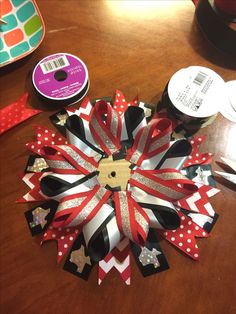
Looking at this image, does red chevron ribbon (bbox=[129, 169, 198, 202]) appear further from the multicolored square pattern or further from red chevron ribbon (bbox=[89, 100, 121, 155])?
the multicolored square pattern

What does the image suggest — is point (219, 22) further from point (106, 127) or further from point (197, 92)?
point (106, 127)

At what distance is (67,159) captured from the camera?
0.51 metres

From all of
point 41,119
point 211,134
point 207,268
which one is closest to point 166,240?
point 207,268

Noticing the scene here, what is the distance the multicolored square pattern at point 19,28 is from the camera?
656 millimetres

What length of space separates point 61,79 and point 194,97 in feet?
0.84

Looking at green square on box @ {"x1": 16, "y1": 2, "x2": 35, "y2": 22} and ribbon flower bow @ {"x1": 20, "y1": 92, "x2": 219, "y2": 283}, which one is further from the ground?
green square on box @ {"x1": 16, "y1": 2, "x2": 35, "y2": 22}

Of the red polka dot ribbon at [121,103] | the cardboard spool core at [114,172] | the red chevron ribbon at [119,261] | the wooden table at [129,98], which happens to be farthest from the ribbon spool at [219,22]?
the red chevron ribbon at [119,261]

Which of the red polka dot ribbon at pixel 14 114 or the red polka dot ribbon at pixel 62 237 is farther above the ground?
the red polka dot ribbon at pixel 14 114

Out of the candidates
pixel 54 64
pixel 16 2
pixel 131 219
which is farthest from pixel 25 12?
pixel 131 219

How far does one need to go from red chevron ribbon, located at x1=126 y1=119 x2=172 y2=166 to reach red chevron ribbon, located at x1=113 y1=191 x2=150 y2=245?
0.24 feet

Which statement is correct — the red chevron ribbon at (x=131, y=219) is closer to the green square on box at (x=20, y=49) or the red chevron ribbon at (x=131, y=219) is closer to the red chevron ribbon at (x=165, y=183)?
the red chevron ribbon at (x=165, y=183)

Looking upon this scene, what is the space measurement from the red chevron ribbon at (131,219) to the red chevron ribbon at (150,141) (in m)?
0.07

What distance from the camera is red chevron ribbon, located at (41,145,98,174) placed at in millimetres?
502

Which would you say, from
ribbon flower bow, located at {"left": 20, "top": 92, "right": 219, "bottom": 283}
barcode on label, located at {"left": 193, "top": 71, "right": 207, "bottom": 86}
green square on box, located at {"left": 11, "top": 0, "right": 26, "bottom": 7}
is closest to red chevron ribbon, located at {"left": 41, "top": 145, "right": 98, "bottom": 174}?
ribbon flower bow, located at {"left": 20, "top": 92, "right": 219, "bottom": 283}
